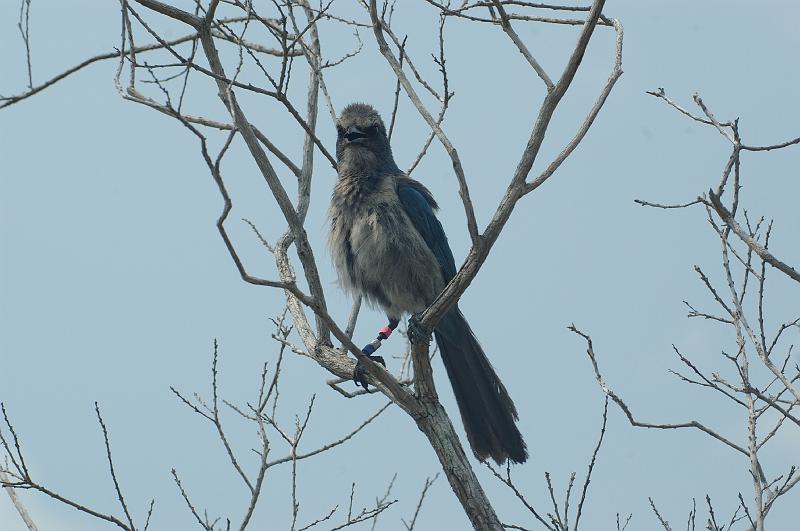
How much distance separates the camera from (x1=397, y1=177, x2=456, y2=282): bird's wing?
259 inches

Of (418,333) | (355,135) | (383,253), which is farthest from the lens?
(355,135)

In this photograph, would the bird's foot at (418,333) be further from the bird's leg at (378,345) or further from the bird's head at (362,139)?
the bird's head at (362,139)

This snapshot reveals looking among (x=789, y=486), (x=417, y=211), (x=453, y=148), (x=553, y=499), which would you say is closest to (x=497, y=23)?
(x=453, y=148)

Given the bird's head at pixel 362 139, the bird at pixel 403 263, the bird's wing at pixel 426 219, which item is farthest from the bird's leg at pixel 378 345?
the bird's head at pixel 362 139

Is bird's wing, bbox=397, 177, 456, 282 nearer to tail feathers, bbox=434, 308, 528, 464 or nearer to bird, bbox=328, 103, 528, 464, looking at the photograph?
bird, bbox=328, 103, 528, 464


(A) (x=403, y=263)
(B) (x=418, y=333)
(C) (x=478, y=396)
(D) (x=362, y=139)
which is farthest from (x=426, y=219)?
(B) (x=418, y=333)

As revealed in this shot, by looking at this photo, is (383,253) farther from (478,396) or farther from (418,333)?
(418,333)

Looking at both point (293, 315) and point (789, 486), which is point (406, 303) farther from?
point (789, 486)

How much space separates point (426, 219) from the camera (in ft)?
21.7

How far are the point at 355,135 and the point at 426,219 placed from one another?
84 cm

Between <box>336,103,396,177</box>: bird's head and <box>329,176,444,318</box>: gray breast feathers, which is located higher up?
<box>336,103,396,177</box>: bird's head

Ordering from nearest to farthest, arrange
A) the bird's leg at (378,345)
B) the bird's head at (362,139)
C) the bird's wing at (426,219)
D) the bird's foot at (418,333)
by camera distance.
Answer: the bird's foot at (418,333)
the bird's leg at (378,345)
the bird's wing at (426,219)
the bird's head at (362,139)

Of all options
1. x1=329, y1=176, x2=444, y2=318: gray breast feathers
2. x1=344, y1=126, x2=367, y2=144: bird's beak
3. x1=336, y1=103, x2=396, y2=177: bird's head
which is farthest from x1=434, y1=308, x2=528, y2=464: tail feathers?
x1=344, y1=126, x2=367, y2=144: bird's beak

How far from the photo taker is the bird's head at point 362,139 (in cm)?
681
